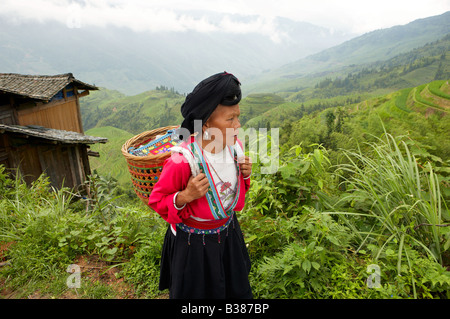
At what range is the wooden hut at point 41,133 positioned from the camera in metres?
7.36

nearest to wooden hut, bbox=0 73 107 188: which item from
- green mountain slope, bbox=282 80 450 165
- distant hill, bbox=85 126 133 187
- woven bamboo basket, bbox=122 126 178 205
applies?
woven bamboo basket, bbox=122 126 178 205

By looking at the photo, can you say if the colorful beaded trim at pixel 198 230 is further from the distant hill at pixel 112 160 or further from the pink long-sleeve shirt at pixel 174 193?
the distant hill at pixel 112 160

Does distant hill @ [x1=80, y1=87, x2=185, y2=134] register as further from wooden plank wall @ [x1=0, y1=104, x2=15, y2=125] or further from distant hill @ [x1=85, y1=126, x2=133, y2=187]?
wooden plank wall @ [x1=0, y1=104, x2=15, y2=125]

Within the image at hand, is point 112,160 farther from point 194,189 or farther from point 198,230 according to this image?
point 194,189

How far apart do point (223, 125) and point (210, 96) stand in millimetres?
163

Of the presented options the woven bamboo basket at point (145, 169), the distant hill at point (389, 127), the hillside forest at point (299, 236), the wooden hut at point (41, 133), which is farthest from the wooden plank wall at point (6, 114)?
Answer: the woven bamboo basket at point (145, 169)

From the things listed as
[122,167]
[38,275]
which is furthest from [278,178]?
[122,167]

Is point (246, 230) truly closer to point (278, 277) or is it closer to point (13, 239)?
point (278, 277)

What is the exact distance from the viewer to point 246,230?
236 cm

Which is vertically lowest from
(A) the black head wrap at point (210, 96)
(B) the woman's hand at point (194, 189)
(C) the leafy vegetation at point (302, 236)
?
(C) the leafy vegetation at point (302, 236)

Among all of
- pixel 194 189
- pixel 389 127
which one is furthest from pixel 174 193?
pixel 389 127

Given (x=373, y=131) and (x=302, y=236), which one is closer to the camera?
(x=302, y=236)

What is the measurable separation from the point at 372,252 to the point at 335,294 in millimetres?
433

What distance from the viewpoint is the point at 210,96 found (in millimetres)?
1261
